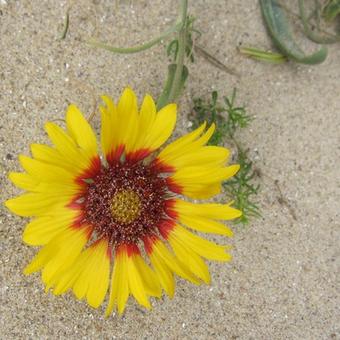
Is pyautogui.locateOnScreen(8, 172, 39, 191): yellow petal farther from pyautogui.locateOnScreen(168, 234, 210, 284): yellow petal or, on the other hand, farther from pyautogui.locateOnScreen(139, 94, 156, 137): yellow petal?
pyautogui.locateOnScreen(168, 234, 210, 284): yellow petal

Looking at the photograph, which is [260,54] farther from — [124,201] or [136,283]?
[136,283]

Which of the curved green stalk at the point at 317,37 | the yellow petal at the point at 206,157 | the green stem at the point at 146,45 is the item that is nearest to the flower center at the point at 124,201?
the yellow petal at the point at 206,157

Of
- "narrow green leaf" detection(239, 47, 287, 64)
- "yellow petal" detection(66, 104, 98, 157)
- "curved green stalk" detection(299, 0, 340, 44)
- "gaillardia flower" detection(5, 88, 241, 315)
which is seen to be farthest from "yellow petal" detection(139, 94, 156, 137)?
"curved green stalk" detection(299, 0, 340, 44)

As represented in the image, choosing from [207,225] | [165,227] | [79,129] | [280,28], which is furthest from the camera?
[280,28]

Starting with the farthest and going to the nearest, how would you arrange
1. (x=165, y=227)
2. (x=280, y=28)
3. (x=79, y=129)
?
(x=280, y=28), (x=165, y=227), (x=79, y=129)

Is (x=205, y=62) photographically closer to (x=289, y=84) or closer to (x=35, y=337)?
(x=289, y=84)

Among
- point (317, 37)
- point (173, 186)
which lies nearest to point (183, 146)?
point (173, 186)
